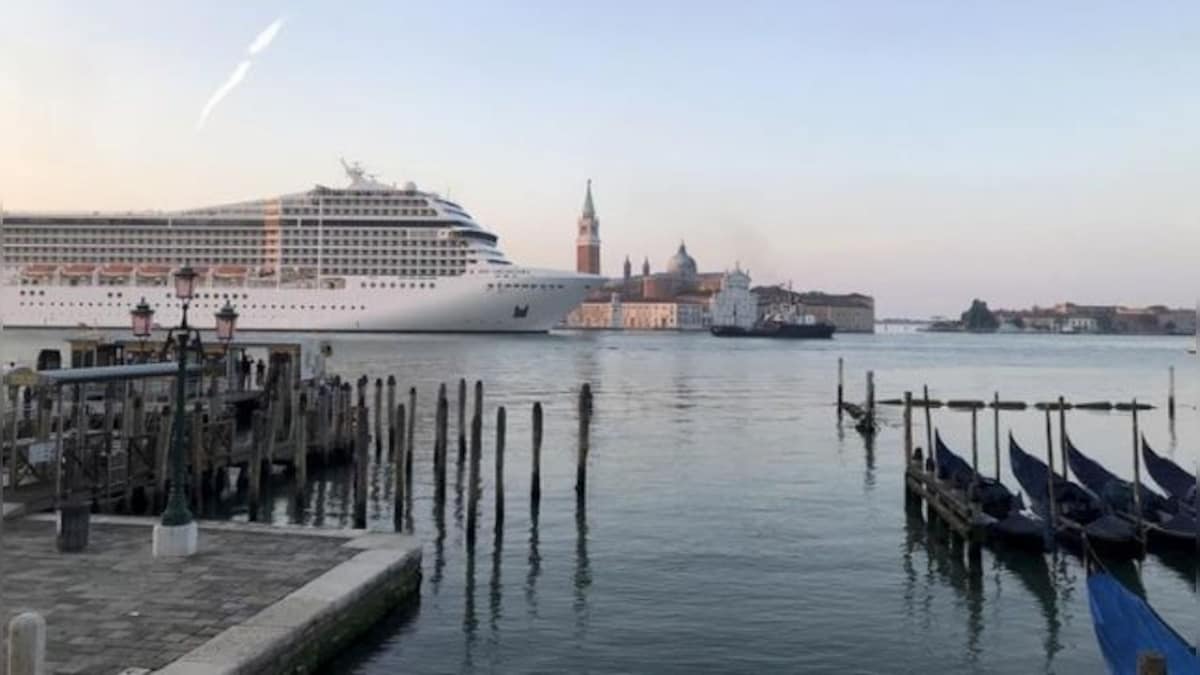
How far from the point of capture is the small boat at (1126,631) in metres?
7.80

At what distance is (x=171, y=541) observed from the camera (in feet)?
33.1

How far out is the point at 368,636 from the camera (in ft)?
32.4

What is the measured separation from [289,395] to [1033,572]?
564 inches

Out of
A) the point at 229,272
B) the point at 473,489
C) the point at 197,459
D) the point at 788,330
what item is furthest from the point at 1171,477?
the point at 788,330

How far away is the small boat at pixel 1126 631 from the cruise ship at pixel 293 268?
8231 centimetres

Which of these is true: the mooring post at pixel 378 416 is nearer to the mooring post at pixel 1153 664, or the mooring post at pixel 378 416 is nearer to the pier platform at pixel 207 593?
the pier platform at pixel 207 593

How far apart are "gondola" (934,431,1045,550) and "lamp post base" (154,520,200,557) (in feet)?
34.9

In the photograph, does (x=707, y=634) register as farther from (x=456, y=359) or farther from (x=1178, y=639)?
(x=456, y=359)

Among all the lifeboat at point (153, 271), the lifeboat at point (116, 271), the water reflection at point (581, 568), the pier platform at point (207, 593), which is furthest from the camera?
the lifeboat at point (153, 271)

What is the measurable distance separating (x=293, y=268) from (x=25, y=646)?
89.5m

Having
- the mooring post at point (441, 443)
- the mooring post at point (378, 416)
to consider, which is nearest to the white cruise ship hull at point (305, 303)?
the mooring post at point (378, 416)

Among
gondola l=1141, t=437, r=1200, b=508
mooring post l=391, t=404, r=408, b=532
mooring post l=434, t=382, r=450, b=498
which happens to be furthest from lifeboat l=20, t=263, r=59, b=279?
gondola l=1141, t=437, r=1200, b=508

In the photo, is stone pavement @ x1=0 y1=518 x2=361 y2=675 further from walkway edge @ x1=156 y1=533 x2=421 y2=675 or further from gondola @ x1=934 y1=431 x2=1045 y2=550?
gondola @ x1=934 y1=431 x2=1045 y2=550

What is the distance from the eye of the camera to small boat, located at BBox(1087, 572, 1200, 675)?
7.80 metres
